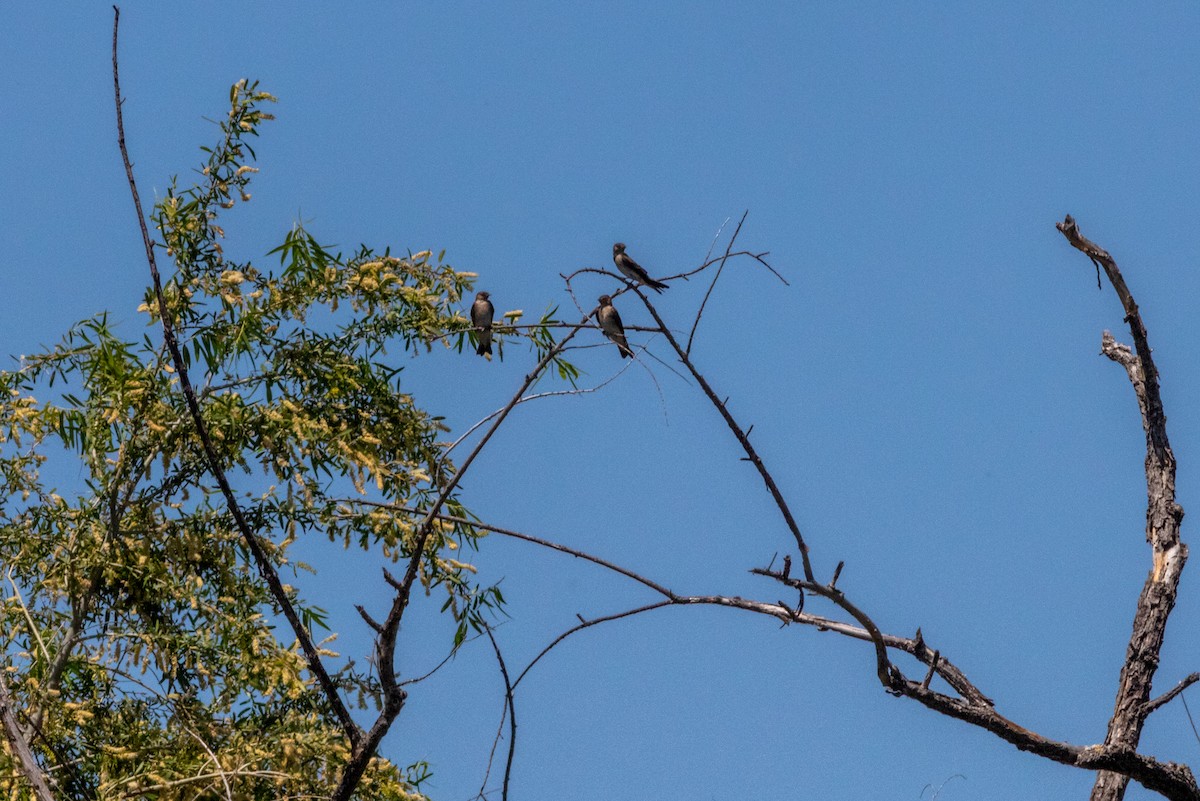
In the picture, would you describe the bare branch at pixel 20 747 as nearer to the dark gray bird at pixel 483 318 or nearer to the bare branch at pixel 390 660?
the bare branch at pixel 390 660

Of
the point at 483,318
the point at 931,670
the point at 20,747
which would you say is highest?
the point at 483,318

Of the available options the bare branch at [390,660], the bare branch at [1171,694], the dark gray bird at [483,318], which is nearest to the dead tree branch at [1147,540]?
the bare branch at [1171,694]

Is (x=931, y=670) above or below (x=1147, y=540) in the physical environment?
below

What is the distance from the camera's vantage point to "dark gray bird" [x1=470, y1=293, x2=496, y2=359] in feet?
25.0

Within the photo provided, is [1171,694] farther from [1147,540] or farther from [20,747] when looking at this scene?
[20,747]

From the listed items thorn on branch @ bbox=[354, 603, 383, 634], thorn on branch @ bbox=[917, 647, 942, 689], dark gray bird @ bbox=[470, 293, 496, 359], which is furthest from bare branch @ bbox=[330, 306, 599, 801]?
dark gray bird @ bbox=[470, 293, 496, 359]

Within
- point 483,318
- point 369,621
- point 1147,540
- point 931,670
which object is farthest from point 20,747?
point 483,318

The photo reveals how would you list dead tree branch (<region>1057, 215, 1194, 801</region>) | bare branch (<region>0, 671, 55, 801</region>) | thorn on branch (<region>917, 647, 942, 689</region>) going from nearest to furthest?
bare branch (<region>0, 671, 55, 801</region>) → thorn on branch (<region>917, 647, 942, 689</region>) → dead tree branch (<region>1057, 215, 1194, 801</region>)

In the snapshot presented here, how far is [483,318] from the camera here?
776 cm

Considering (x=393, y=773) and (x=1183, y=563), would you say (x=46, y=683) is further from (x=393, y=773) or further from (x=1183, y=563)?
(x=1183, y=563)

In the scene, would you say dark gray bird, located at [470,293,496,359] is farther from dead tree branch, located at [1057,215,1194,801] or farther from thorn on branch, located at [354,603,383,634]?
thorn on branch, located at [354,603,383,634]

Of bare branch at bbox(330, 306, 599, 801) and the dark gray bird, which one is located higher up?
the dark gray bird

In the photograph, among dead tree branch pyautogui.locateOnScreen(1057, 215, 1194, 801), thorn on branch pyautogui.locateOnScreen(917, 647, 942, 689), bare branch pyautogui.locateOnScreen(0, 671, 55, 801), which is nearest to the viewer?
bare branch pyautogui.locateOnScreen(0, 671, 55, 801)

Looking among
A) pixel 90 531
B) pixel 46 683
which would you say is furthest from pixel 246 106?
pixel 46 683
